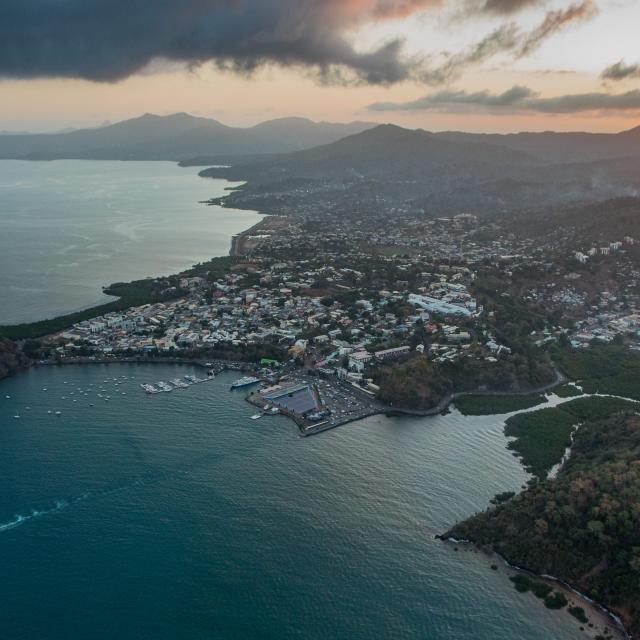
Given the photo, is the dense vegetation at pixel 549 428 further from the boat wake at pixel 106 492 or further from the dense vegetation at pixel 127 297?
the dense vegetation at pixel 127 297

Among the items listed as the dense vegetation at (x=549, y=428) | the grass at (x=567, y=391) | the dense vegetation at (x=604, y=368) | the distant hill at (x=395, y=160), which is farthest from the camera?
the distant hill at (x=395, y=160)

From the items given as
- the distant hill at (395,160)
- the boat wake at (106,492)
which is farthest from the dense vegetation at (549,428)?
the distant hill at (395,160)

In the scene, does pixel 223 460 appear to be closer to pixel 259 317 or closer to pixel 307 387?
pixel 307 387

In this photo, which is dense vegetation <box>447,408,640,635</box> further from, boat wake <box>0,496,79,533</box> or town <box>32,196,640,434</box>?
boat wake <box>0,496,79,533</box>

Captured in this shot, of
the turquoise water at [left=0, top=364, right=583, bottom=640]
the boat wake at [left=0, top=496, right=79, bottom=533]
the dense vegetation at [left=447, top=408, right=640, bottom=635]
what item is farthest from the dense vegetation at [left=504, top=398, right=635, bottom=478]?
the boat wake at [left=0, top=496, right=79, bottom=533]

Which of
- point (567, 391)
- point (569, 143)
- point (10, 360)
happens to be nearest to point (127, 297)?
point (10, 360)

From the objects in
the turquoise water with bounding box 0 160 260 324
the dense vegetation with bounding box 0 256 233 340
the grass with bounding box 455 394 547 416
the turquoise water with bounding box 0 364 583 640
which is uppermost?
the turquoise water with bounding box 0 160 260 324

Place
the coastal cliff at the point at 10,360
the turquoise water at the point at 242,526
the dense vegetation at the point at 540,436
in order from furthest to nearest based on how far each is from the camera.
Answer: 1. the coastal cliff at the point at 10,360
2. the dense vegetation at the point at 540,436
3. the turquoise water at the point at 242,526
